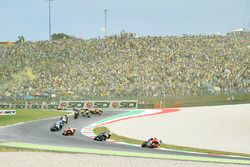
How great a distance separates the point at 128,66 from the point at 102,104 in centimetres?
1282

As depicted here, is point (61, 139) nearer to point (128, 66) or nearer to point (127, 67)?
point (127, 67)

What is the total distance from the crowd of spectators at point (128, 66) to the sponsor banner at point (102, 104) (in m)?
0.93

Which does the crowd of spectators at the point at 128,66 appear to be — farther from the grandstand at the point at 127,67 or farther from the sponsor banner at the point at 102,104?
the sponsor banner at the point at 102,104

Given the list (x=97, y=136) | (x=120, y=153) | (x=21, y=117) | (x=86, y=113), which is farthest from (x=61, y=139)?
(x=21, y=117)

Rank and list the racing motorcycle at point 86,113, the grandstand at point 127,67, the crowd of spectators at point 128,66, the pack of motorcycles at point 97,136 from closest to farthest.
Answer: the pack of motorcycles at point 97,136 → the racing motorcycle at point 86,113 → the grandstand at point 127,67 → the crowd of spectators at point 128,66

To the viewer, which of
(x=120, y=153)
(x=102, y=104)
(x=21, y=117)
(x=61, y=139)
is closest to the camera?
(x=120, y=153)

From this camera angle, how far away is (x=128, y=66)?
63875mm

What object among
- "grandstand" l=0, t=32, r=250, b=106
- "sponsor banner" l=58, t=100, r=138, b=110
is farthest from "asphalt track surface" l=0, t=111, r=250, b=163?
"grandstand" l=0, t=32, r=250, b=106

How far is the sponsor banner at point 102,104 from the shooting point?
50862mm

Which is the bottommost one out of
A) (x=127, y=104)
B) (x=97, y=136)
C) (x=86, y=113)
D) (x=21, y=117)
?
(x=97, y=136)

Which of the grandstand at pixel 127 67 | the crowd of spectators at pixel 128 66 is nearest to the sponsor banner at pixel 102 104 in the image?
the grandstand at pixel 127 67

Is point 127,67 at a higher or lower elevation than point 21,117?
higher

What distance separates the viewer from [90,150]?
20047mm

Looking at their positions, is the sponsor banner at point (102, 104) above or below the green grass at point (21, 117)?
above
